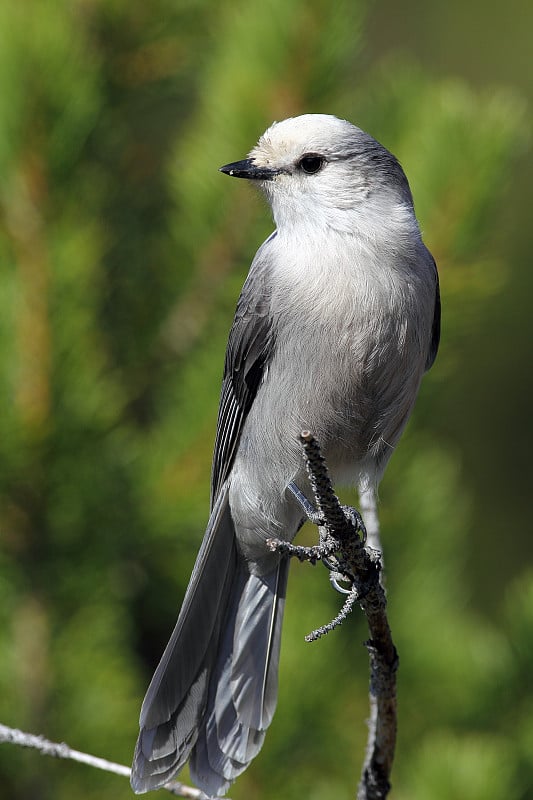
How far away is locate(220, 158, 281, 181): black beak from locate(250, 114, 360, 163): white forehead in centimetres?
3

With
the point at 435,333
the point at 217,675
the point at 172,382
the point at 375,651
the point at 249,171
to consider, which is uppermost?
the point at 249,171

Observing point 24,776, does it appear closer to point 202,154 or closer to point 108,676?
point 108,676

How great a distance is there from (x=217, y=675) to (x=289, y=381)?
57 cm

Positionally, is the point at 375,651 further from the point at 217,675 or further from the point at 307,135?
the point at 307,135

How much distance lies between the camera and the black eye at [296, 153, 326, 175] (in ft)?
6.53

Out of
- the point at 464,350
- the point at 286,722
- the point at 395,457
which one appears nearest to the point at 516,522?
the point at 464,350

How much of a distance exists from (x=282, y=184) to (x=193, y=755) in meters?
1.03

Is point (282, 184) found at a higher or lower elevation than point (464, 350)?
higher

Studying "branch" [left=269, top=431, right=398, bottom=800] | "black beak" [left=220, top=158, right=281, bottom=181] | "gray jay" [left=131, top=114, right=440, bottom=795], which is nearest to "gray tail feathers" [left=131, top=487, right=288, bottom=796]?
"gray jay" [left=131, top=114, right=440, bottom=795]

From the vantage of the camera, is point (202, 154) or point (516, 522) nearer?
point (202, 154)

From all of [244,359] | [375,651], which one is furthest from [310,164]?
[375,651]

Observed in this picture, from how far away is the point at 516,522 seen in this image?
343cm

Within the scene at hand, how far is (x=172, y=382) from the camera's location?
207cm

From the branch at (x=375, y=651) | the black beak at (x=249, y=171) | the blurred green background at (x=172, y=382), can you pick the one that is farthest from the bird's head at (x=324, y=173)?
the branch at (x=375, y=651)
